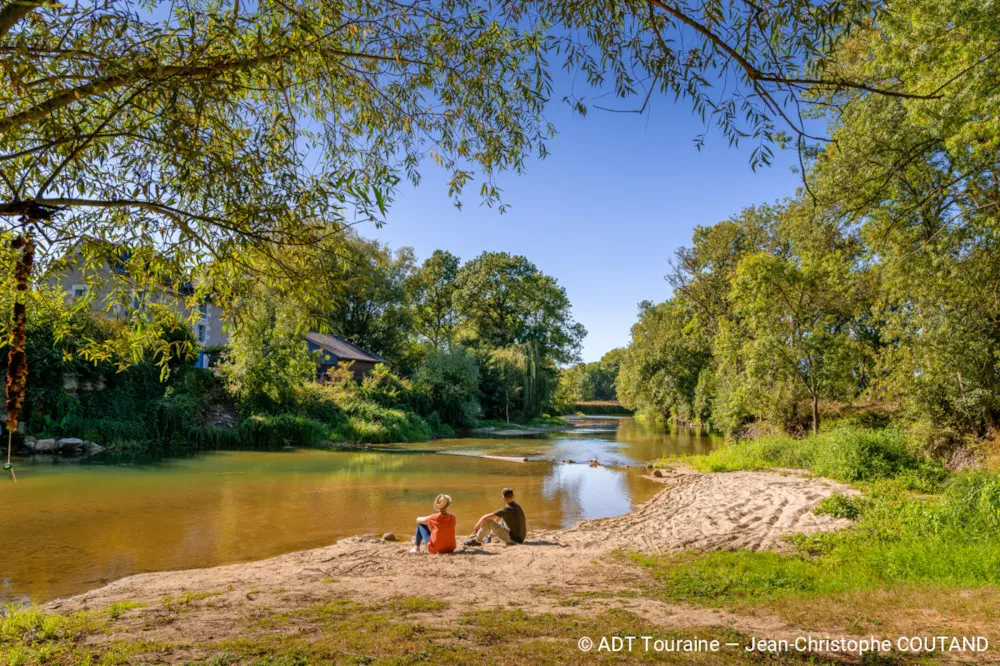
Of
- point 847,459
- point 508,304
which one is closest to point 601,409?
point 508,304

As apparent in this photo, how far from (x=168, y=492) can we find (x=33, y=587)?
7.15 m

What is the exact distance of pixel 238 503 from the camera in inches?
513

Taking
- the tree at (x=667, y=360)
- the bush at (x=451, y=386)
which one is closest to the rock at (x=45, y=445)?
the bush at (x=451, y=386)

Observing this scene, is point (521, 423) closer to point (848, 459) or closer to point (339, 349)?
point (339, 349)

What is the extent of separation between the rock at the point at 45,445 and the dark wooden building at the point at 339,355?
1789 cm

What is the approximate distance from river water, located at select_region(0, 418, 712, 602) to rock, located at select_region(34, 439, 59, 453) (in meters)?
2.32

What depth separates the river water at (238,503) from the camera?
342 inches

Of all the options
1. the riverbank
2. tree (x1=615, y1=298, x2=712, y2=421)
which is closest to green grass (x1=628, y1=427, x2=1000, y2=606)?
the riverbank

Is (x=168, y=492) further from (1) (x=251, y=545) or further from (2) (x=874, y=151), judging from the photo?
(2) (x=874, y=151)

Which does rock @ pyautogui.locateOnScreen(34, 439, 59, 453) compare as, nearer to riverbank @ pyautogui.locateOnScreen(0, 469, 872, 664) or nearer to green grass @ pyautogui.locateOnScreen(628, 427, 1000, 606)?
riverbank @ pyautogui.locateOnScreen(0, 469, 872, 664)

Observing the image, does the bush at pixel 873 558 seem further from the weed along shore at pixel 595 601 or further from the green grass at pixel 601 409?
the green grass at pixel 601 409

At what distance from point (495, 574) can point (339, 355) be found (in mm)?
33364

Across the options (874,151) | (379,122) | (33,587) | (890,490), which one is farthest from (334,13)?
(890,490)

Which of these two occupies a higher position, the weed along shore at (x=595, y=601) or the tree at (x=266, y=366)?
the tree at (x=266, y=366)
